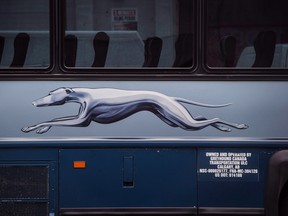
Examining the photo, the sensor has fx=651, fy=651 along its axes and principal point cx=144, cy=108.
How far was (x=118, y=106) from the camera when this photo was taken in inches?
200

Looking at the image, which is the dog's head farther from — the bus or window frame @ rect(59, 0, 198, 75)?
window frame @ rect(59, 0, 198, 75)

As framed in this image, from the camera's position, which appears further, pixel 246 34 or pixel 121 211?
pixel 246 34

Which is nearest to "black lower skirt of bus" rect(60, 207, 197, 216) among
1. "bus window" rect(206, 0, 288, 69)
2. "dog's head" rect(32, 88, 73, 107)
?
"dog's head" rect(32, 88, 73, 107)

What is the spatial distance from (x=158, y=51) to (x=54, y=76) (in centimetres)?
84

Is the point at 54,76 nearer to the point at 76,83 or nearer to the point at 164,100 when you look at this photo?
the point at 76,83

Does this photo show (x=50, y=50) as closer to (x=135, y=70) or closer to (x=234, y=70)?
(x=135, y=70)

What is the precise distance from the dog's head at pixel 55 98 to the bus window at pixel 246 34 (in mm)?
1134

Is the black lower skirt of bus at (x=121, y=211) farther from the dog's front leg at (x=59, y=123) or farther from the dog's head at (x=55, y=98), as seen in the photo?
the dog's head at (x=55, y=98)

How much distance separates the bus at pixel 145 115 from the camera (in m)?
5.05

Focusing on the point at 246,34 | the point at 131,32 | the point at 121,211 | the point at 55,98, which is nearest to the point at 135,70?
the point at 131,32

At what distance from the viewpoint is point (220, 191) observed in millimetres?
5074

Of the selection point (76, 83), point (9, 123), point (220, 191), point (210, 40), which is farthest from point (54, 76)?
point (220, 191)

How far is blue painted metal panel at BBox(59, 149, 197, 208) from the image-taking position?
5.06 metres

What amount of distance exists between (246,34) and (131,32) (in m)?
0.91
